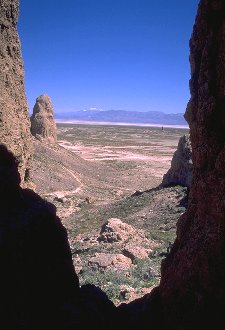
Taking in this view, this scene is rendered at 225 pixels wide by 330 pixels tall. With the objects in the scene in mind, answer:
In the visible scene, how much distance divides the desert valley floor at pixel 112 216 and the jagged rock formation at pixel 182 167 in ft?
3.58

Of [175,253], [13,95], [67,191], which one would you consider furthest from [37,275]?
[67,191]

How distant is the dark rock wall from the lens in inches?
242

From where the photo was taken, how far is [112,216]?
82.8 ft

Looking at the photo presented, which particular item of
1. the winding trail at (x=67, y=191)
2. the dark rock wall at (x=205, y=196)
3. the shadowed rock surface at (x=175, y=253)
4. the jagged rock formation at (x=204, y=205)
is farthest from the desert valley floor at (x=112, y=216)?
the dark rock wall at (x=205, y=196)

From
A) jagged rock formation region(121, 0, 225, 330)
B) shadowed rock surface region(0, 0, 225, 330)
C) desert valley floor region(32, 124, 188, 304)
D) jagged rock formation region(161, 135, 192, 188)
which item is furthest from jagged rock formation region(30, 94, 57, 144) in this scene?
jagged rock formation region(121, 0, 225, 330)

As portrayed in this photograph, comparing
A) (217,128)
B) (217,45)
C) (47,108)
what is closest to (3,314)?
(217,128)

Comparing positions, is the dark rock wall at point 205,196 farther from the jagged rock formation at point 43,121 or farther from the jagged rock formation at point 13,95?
the jagged rock formation at point 43,121

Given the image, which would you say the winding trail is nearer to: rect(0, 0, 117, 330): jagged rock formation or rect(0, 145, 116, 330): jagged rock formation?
rect(0, 0, 117, 330): jagged rock formation

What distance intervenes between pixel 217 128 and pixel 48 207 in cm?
370

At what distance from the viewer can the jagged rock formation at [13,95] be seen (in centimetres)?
1037

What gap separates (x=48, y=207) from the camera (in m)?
7.90

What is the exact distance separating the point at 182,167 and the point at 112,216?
622 cm

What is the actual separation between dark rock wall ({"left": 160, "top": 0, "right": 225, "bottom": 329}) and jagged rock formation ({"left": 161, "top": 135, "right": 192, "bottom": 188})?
63.6 ft

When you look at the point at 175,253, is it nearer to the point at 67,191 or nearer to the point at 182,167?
the point at 182,167
